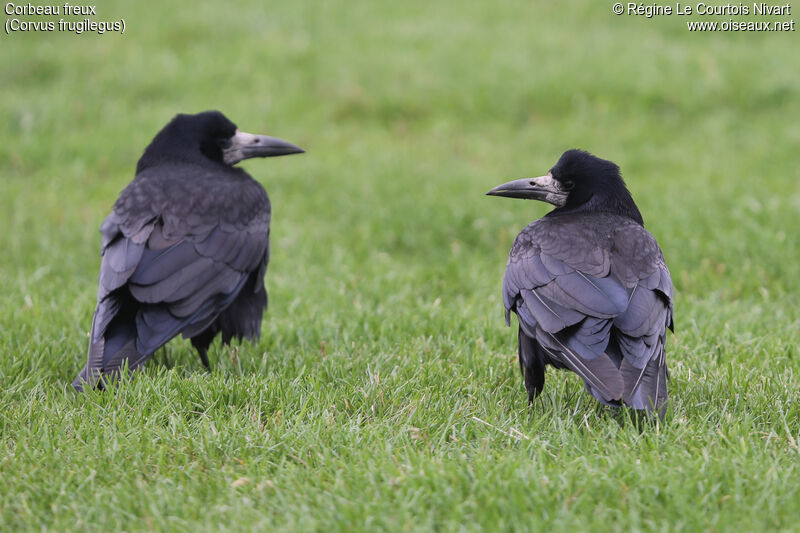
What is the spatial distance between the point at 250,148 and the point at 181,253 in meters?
1.27

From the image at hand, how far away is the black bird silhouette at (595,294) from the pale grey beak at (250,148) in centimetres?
170

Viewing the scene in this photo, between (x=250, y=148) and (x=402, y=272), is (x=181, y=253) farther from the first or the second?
(x=402, y=272)

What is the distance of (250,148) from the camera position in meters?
5.66

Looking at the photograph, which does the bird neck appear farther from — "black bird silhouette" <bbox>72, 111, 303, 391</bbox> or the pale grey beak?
the pale grey beak

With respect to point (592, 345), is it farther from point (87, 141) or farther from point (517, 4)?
point (517, 4)

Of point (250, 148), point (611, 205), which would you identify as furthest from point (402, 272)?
point (611, 205)

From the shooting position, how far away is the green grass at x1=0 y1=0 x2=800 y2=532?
3076 millimetres

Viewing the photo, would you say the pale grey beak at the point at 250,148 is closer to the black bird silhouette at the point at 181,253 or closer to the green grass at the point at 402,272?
the black bird silhouette at the point at 181,253

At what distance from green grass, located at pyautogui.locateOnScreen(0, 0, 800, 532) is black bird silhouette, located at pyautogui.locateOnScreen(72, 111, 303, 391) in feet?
0.75

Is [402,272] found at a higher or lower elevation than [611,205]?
lower

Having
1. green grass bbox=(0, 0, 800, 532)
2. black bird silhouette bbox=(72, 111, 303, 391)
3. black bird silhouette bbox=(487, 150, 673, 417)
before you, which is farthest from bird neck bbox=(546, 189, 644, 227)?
black bird silhouette bbox=(72, 111, 303, 391)

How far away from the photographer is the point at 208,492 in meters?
3.14

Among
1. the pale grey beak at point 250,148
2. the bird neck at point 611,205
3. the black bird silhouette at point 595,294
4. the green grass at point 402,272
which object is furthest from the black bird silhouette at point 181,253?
the bird neck at point 611,205

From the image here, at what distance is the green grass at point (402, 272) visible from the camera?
3076 mm
